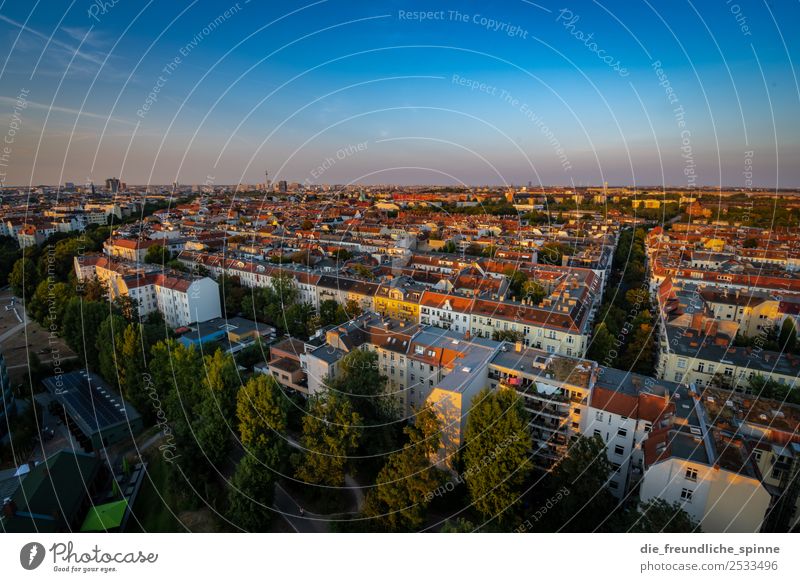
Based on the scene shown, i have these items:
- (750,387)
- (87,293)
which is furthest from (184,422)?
(750,387)

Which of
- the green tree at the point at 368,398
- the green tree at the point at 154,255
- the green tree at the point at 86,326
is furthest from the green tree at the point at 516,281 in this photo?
the green tree at the point at 154,255

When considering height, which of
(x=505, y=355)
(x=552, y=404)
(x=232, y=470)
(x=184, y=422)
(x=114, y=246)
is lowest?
(x=232, y=470)

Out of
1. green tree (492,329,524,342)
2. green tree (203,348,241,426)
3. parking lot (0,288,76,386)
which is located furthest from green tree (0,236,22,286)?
green tree (492,329,524,342)

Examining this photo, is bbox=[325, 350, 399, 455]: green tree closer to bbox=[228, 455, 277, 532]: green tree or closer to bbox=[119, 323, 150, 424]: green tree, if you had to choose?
bbox=[228, 455, 277, 532]: green tree

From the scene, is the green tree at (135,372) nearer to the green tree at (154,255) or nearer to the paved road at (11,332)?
the paved road at (11,332)

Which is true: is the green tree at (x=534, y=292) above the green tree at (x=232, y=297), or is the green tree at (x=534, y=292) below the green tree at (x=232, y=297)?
above

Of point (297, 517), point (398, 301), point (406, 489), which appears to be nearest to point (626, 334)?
point (398, 301)

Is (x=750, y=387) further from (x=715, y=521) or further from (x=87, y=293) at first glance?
(x=87, y=293)

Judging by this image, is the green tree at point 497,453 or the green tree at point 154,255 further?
the green tree at point 154,255
